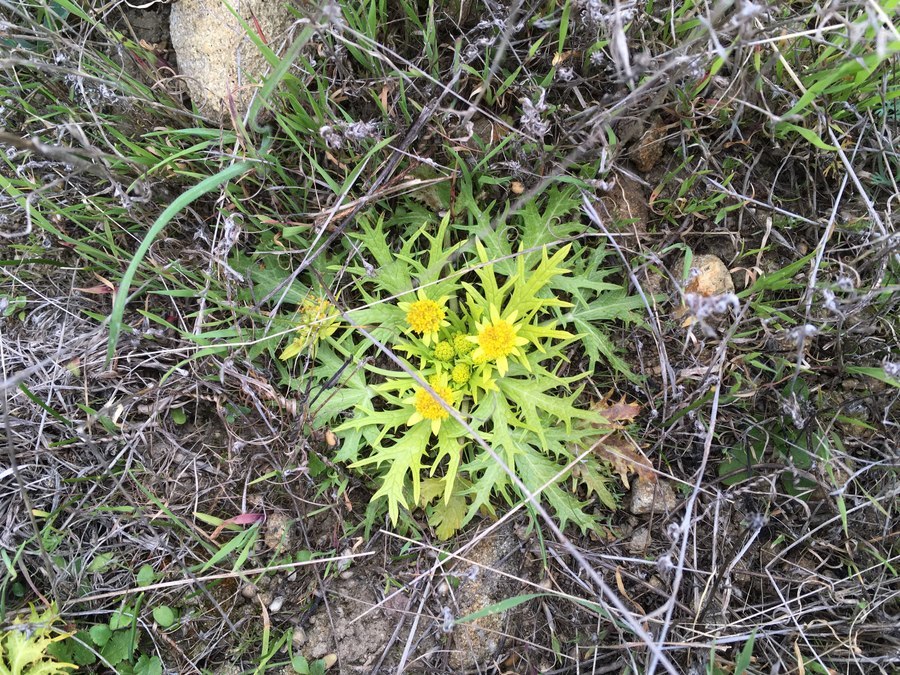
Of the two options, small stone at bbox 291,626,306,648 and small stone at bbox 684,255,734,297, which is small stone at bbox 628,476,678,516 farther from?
small stone at bbox 291,626,306,648

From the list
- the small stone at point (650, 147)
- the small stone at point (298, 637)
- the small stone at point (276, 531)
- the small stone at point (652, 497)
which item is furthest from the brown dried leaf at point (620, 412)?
the small stone at point (298, 637)

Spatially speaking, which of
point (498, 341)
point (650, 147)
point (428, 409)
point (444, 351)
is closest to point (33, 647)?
point (428, 409)

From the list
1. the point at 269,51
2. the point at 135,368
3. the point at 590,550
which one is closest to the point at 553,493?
the point at 590,550

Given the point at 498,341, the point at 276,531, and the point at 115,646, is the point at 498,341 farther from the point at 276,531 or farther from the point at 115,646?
the point at 115,646

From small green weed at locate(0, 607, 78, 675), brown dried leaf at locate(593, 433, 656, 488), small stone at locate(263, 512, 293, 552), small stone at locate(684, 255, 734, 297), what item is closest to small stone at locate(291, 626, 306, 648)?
small stone at locate(263, 512, 293, 552)

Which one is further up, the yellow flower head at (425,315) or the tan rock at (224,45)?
the tan rock at (224,45)

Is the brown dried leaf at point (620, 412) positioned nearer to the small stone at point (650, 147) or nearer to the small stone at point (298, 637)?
the small stone at point (650, 147)
